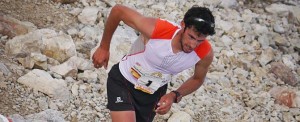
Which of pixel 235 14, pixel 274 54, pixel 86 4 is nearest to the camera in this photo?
pixel 86 4

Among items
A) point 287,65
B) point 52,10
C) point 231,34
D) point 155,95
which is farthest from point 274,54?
point 155,95

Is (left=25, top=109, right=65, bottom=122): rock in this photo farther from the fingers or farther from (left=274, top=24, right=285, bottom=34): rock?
(left=274, top=24, right=285, bottom=34): rock

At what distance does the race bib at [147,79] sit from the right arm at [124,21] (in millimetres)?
282

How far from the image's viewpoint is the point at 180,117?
5.70m

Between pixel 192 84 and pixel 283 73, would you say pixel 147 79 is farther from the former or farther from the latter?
pixel 283 73

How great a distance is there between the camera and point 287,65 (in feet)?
25.8

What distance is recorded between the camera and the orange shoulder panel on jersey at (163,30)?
12.2 feet

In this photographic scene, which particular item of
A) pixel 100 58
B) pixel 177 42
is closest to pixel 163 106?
pixel 177 42

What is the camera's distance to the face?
3.57 metres

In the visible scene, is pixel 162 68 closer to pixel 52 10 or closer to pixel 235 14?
pixel 52 10

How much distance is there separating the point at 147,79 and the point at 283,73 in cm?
413

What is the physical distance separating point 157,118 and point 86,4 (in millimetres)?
2484

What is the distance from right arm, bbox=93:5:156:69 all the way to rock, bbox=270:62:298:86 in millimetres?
4192

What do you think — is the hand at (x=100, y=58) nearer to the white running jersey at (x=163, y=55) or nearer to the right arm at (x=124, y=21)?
the right arm at (x=124, y=21)
